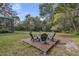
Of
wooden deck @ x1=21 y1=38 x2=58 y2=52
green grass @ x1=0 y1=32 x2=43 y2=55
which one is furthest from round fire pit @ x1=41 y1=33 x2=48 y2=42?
green grass @ x1=0 y1=32 x2=43 y2=55

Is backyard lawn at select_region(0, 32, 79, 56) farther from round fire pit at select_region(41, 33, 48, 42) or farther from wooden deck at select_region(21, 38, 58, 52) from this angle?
round fire pit at select_region(41, 33, 48, 42)

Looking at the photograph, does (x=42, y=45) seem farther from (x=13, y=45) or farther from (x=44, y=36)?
(x=13, y=45)

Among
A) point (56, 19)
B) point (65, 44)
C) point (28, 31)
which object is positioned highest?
point (56, 19)

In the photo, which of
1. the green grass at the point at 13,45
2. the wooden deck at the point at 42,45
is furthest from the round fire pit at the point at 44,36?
the green grass at the point at 13,45

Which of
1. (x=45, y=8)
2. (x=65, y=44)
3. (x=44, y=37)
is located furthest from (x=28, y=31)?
(x=65, y=44)

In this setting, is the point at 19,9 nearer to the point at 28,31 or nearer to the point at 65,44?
the point at 28,31

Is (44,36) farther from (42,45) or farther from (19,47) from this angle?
(19,47)

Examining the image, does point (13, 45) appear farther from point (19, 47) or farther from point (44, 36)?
point (44, 36)

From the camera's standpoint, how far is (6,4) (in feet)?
6.52

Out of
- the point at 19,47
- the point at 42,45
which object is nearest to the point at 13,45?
the point at 19,47

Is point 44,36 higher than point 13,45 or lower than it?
higher

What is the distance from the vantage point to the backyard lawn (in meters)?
1.95

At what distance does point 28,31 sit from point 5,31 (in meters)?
0.30

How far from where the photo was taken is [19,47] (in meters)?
1.97
